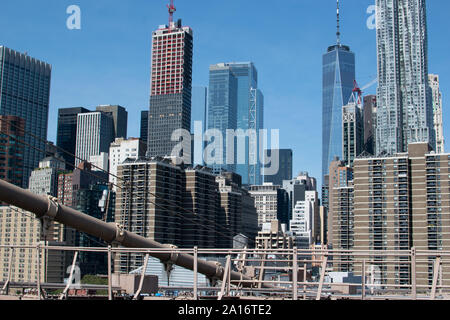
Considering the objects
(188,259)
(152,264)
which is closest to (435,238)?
(152,264)

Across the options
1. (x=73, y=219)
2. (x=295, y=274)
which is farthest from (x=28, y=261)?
(x=295, y=274)

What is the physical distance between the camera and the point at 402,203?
584 feet

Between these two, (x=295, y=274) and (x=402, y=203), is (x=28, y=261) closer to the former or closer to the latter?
(x=402, y=203)

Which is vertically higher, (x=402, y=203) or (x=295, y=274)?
(x=402, y=203)

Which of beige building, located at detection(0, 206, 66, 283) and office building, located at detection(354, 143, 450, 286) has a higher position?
office building, located at detection(354, 143, 450, 286)

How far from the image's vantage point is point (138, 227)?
188625mm

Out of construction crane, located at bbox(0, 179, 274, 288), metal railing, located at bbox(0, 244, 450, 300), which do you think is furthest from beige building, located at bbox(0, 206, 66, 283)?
metal railing, located at bbox(0, 244, 450, 300)

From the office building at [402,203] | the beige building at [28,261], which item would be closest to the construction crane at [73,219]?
the office building at [402,203]

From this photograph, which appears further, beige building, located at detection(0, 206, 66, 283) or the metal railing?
beige building, located at detection(0, 206, 66, 283)

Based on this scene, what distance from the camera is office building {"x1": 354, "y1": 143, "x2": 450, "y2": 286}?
170 meters

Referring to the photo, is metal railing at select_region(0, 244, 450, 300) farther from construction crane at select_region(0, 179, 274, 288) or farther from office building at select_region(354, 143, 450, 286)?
office building at select_region(354, 143, 450, 286)

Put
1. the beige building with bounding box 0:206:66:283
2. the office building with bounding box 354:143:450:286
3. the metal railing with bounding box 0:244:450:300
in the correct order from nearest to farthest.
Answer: the metal railing with bounding box 0:244:450:300
the office building with bounding box 354:143:450:286
the beige building with bounding box 0:206:66:283
